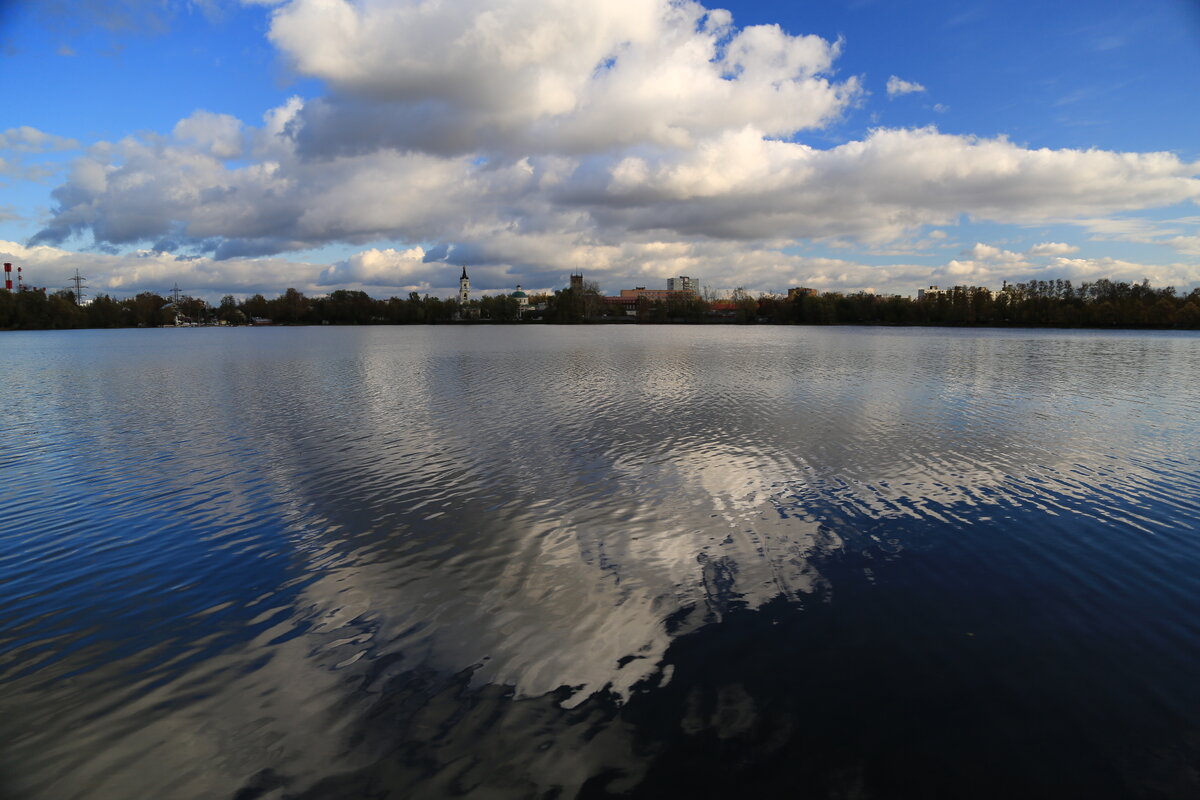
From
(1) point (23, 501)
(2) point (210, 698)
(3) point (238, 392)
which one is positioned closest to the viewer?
(2) point (210, 698)

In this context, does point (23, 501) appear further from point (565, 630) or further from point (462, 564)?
point (565, 630)

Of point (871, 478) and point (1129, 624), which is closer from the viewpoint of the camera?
point (1129, 624)

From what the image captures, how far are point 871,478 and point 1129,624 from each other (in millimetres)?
7124

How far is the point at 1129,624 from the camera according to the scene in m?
8.09

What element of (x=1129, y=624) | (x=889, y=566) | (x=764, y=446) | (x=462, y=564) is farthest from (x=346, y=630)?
(x=764, y=446)

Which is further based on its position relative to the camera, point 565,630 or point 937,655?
point 565,630

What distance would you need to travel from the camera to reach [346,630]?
26.7 ft

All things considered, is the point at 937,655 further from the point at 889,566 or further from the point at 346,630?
the point at 346,630

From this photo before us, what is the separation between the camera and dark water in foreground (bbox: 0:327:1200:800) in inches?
230

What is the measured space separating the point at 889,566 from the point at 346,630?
849 centimetres

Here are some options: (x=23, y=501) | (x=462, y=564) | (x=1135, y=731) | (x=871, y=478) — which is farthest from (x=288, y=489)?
(x=1135, y=731)

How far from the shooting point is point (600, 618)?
843cm

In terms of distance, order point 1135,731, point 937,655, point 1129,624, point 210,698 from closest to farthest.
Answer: point 1135,731, point 210,698, point 937,655, point 1129,624

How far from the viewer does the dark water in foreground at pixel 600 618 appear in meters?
5.83
